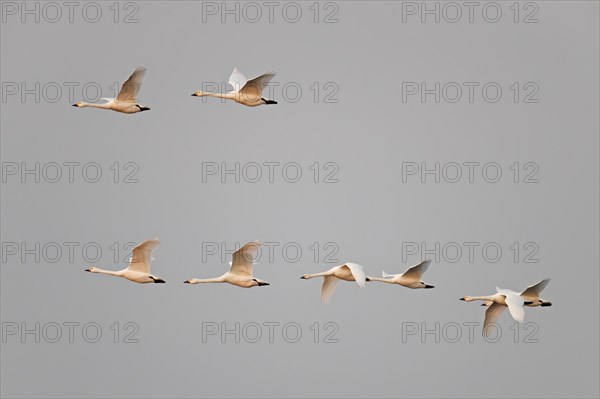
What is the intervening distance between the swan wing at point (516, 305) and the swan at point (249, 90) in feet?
22.5

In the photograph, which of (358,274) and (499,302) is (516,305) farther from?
(499,302)

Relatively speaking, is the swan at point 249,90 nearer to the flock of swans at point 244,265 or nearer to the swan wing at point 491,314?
the flock of swans at point 244,265

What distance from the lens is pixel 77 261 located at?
90.1 meters

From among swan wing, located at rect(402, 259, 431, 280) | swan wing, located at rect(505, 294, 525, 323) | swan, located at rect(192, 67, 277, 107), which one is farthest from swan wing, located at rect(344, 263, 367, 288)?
swan, located at rect(192, 67, 277, 107)

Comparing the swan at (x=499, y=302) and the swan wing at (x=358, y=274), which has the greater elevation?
the swan wing at (x=358, y=274)

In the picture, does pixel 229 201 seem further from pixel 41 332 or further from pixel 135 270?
pixel 135 270

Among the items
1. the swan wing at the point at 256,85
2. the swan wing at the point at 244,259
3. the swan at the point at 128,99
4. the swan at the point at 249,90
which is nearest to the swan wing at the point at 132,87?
the swan at the point at 128,99

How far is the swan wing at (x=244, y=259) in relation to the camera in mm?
38312

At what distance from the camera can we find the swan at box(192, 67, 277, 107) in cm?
3691

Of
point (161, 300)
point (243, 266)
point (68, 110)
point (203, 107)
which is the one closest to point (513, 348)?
point (161, 300)

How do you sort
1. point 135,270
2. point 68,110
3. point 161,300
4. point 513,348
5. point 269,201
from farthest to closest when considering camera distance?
1. point 269,201
2. point 68,110
3. point 161,300
4. point 513,348
5. point 135,270

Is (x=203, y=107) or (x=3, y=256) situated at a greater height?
(x=203, y=107)

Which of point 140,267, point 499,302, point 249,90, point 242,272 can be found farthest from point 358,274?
point 140,267

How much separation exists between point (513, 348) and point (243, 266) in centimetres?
3961
